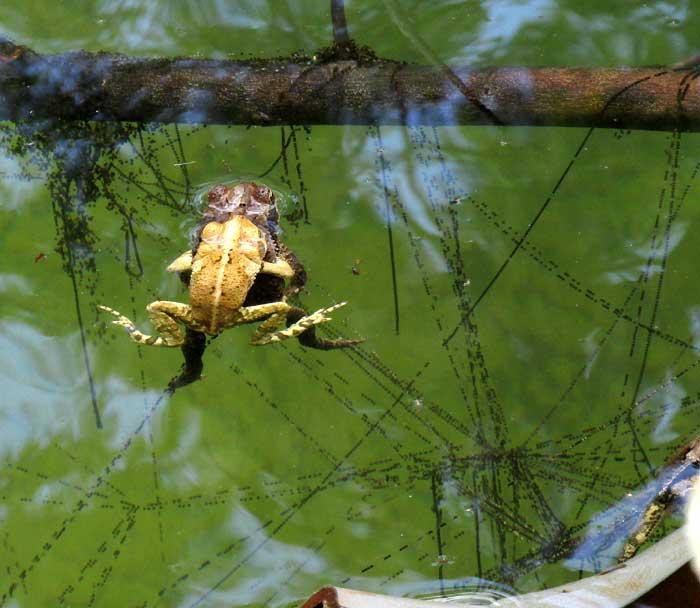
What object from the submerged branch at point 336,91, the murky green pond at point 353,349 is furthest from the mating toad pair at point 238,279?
the submerged branch at point 336,91

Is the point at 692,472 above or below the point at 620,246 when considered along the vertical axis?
below

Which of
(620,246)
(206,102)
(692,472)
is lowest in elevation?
(692,472)

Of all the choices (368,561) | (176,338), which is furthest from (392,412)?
(176,338)

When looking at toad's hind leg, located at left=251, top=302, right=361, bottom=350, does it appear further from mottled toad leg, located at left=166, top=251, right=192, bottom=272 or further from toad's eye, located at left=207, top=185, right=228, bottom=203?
toad's eye, located at left=207, top=185, right=228, bottom=203

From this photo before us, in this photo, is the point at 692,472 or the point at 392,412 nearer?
the point at 692,472

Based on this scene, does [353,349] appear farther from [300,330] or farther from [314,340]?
[300,330]

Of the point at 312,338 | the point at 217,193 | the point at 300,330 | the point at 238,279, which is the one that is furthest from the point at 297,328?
the point at 217,193

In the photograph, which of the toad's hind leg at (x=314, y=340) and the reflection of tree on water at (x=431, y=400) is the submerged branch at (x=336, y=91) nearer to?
the reflection of tree on water at (x=431, y=400)

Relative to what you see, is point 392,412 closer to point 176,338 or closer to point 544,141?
point 176,338
